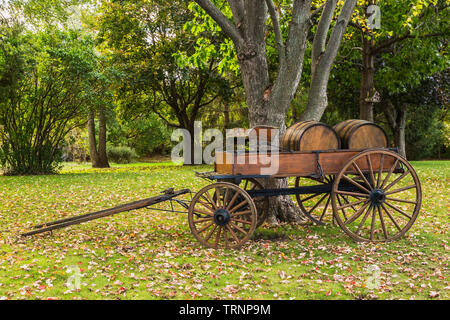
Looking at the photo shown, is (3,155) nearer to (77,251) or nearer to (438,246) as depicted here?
(77,251)

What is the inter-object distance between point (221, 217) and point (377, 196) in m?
2.57

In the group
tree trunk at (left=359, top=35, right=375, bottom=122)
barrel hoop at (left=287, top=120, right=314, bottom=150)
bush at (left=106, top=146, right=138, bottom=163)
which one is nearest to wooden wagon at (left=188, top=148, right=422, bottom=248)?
barrel hoop at (left=287, top=120, right=314, bottom=150)

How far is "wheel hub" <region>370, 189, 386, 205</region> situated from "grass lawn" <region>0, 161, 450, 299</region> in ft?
2.42

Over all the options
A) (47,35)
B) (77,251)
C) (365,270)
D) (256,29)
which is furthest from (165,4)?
(365,270)

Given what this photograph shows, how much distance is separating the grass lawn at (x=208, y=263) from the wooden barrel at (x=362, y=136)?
167cm

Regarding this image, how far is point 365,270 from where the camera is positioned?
5.74 m

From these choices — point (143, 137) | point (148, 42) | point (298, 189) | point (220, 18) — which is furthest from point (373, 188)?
point (143, 137)

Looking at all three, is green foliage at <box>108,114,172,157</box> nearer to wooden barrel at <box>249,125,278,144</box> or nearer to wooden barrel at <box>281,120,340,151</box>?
wooden barrel at <box>249,125,278,144</box>

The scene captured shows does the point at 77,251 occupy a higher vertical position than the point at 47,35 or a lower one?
lower

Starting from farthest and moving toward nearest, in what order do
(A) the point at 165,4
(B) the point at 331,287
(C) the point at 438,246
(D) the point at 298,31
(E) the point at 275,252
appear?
1. (A) the point at 165,4
2. (D) the point at 298,31
3. (C) the point at 438,246
4. (E) the point at 275,252
5. (B) the point at 331,287

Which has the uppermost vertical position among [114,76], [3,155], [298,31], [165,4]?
[165,4]

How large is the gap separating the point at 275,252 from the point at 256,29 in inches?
167

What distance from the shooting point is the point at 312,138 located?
6797mm

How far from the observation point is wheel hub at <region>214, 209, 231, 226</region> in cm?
648
